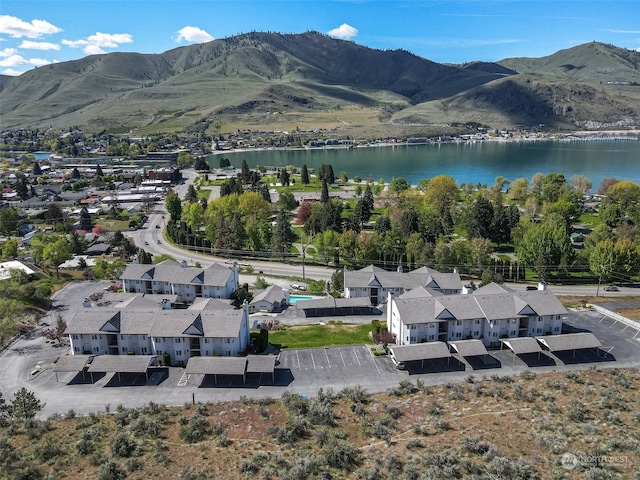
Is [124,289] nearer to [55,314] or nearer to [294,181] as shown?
[55,314]

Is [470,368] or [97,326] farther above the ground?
[97,326]

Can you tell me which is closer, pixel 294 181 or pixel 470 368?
pixel 470 368

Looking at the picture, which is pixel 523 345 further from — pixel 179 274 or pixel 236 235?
pixel 236 235

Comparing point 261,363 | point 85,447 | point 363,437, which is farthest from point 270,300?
point 85,447

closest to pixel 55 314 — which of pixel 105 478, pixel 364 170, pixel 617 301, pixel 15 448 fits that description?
pixel 15 448

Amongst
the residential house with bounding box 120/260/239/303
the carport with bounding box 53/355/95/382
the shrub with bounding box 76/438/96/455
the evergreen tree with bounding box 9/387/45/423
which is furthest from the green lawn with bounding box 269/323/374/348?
the evergreen tree with bounding box 9/387/45/423

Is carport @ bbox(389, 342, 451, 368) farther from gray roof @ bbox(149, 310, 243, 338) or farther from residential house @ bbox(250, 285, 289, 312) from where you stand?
residential house @ bbox(250, 285, 289, 312)
